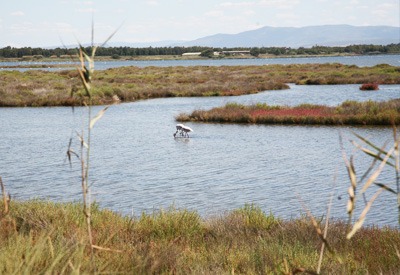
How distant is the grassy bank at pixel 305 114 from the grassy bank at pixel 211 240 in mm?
20169

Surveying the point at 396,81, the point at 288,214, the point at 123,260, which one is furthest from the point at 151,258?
the point at 396,81

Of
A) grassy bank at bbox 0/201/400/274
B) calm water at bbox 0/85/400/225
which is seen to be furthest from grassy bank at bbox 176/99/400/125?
grassy bank at bbox 0/201/400/274

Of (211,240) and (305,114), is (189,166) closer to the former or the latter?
(211,240)

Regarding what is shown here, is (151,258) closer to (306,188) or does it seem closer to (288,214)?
(288,214)

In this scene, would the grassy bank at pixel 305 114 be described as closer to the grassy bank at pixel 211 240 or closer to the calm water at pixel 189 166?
the calm water at pixel 189 166

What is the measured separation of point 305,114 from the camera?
3262 centimetres

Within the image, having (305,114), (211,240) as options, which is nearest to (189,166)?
(211,240)

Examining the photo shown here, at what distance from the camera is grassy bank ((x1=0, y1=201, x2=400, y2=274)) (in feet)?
23.0

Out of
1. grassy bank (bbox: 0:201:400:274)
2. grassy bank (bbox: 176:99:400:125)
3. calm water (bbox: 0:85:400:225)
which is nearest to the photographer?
grassy bank (bbox: 0:201:400:274)

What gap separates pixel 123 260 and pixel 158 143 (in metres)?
20.3

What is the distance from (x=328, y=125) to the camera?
3112 centimetres

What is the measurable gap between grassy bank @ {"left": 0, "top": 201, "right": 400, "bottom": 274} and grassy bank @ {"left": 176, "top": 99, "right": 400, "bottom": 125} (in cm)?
2017

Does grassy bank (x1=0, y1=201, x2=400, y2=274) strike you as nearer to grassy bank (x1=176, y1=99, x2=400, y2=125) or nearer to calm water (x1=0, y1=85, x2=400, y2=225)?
calm water (x1=0, y1=85, x2=400, y2=225)

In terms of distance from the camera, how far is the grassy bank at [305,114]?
30.7 m
